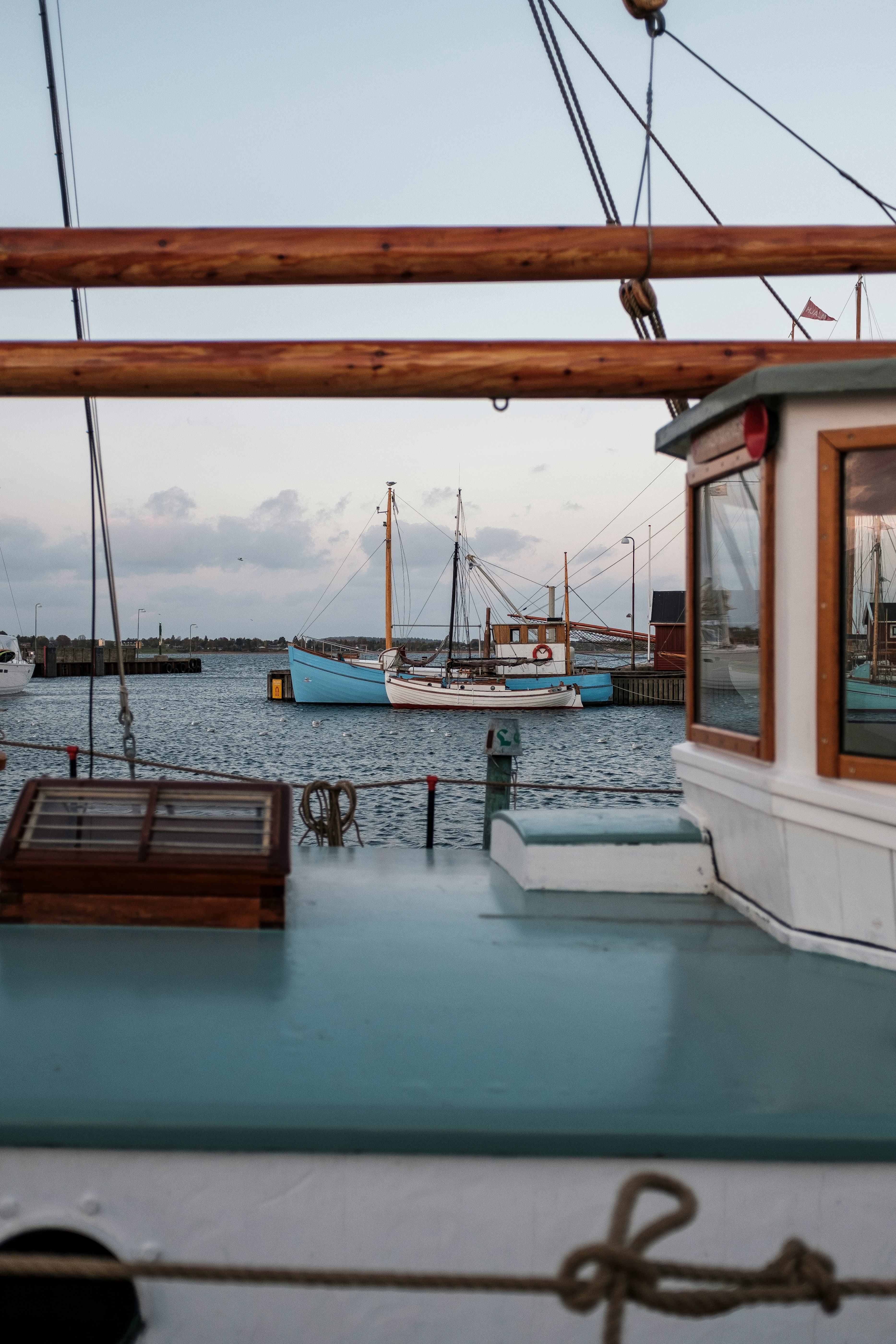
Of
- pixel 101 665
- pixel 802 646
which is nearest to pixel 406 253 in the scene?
pixel 802 646

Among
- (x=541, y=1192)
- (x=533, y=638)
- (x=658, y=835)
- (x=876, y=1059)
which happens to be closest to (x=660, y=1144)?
(x=541, y=1192)

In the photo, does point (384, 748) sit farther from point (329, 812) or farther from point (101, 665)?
point (101, 665)

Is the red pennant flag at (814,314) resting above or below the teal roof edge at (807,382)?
above

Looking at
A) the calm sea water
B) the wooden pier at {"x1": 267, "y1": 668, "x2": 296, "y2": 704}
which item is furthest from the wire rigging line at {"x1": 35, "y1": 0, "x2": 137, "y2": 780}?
the wooden pier at {"x1": 267, "y1": 668, "x2": 296, "y2": 704}

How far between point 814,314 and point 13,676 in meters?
73.7

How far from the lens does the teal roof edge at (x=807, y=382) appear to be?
327 cm

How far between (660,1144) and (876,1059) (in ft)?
2.55

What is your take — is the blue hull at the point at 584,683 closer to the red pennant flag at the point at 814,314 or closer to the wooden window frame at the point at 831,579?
the red pennant flag at the point at 814,314

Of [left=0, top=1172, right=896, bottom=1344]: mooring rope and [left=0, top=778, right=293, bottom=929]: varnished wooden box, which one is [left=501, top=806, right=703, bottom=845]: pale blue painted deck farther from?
[left=0, top=1172, right=896, bottom=1344]: mooring rope

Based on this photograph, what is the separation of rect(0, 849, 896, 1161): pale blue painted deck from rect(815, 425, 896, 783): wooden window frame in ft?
2.70

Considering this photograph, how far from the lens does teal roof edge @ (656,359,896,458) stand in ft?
10.7

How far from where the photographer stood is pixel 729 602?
4062mm

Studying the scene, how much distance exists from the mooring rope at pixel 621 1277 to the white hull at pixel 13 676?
258 ft

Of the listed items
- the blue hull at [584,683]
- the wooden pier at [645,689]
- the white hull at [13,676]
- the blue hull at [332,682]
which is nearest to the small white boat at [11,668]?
Answer: the white hull at [13,676]
